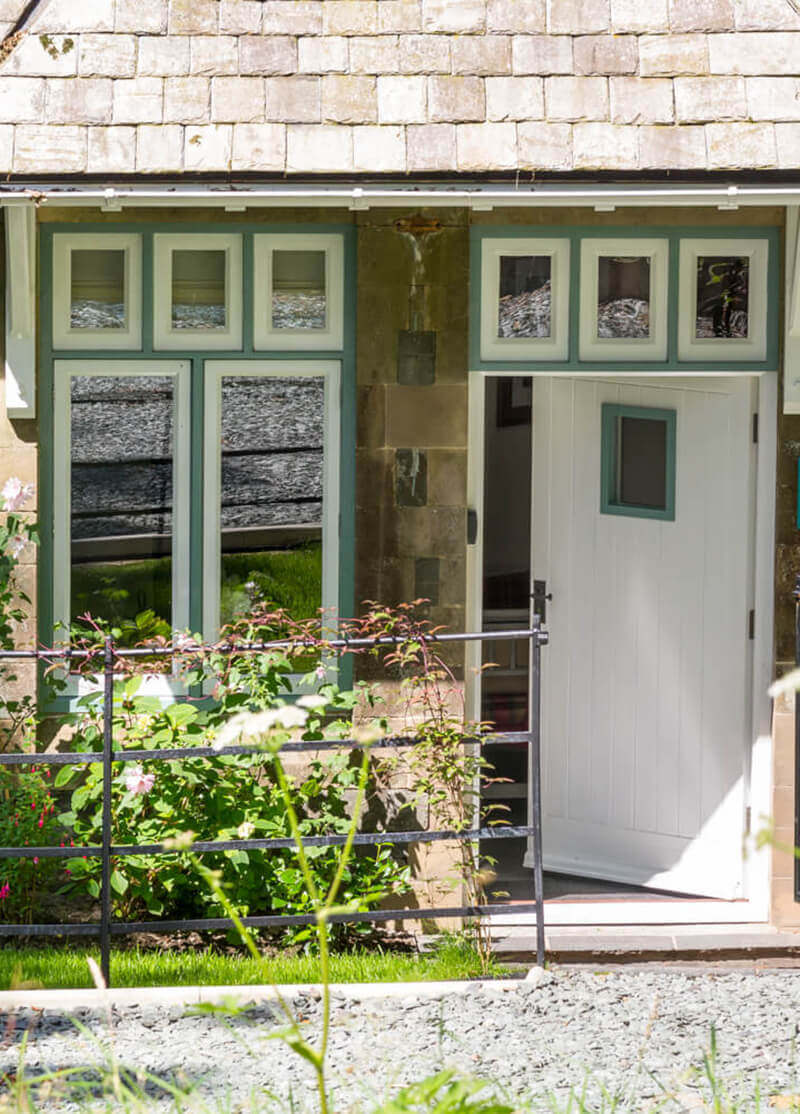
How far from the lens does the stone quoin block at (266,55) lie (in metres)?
6.77

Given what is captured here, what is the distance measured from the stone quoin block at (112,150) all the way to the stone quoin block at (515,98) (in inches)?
56.5

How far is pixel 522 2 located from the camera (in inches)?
274

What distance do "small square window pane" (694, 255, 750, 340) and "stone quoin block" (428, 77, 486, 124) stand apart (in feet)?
4.23

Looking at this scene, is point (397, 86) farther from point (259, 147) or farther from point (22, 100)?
point (22, 100)

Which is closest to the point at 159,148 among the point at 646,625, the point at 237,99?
the point at 237,99

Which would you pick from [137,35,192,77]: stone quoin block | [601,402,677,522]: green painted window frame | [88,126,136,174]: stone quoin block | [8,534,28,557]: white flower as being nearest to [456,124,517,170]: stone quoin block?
[137,35,192,77]: stone quoin block

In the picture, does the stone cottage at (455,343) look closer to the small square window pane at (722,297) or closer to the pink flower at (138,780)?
the small square window pane at (722,297)

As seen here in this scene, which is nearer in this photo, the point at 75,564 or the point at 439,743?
the point at 439,743

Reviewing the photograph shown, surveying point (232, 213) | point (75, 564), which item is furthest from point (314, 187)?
point (75, 564)

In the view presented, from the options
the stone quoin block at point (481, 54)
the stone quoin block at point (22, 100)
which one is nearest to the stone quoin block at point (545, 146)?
the stone quoin block at point (481, 54)

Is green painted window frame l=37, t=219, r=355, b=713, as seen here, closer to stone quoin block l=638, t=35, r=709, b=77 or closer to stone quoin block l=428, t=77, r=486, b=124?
stone quoin block l=428, t=77, r=486, b=124

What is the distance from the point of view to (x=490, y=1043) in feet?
17.9

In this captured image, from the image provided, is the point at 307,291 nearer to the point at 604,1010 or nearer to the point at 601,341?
the point at 601,341

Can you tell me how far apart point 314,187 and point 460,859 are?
290 centimetres
